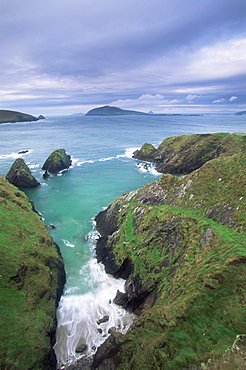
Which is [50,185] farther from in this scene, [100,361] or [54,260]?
[100,361]

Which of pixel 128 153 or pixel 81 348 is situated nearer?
pixel 81 348

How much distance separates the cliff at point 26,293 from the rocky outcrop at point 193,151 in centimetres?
5128

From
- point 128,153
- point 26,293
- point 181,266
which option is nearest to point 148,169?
point 128,153

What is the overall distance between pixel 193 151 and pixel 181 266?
5846cm

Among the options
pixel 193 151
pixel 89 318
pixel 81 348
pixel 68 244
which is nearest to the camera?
pixel 81 348

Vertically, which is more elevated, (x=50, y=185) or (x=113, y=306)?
(x=50, y=185)

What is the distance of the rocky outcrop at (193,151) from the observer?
6134 cm

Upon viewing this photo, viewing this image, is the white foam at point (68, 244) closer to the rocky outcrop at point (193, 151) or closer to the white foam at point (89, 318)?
the white foam at point (89, 318)

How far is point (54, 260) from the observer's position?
22.3 meters

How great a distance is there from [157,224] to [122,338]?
476 inches

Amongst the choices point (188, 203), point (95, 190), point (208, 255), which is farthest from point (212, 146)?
point (208, 255)

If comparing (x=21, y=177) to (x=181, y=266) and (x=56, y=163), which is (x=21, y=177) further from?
(x=181, y=266)

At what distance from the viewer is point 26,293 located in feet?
54.1

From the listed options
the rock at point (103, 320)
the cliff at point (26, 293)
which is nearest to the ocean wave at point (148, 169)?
the cliff at point (26, 293)
